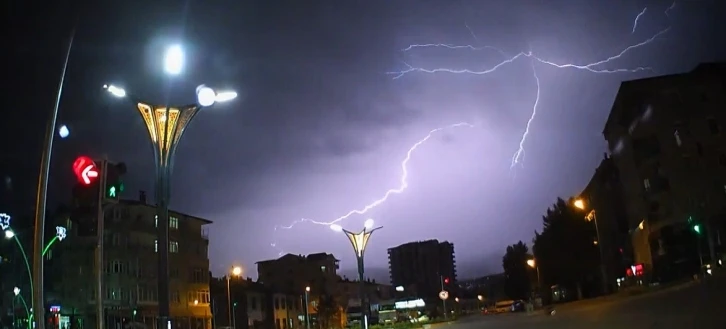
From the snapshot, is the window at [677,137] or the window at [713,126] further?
the window at [677,137]

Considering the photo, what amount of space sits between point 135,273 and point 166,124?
5531cm

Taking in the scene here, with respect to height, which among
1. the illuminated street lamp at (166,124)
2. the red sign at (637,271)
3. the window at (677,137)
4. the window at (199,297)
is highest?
the window at (677,137)

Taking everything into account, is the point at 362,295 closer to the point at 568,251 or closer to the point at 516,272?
the point at 568,251

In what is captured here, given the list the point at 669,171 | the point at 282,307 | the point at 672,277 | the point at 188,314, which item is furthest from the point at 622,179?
the point at 188,314

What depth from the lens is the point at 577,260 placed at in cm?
8194

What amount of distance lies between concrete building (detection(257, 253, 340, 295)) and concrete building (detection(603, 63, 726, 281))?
166 ft

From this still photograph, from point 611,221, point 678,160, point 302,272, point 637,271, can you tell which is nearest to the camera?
point 678,160

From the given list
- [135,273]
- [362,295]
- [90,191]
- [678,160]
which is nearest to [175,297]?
[135,273]

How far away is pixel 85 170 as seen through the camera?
8.80 m

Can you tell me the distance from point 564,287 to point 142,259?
49.4m

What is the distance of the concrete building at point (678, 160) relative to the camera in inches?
2296

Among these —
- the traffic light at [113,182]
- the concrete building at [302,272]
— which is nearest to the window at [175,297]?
the concrete building at [302,272]

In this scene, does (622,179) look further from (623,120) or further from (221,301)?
(221,301)

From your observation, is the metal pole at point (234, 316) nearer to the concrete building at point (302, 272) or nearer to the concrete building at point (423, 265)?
the concrete building at point (302, 272)
